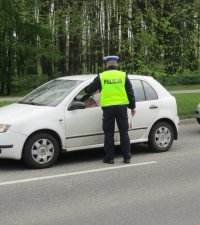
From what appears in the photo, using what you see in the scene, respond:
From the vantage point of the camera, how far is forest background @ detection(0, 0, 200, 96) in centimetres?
1673

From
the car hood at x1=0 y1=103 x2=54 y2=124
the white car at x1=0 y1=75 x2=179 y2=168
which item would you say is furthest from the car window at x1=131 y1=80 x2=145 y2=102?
the car hood at x1=0 y1=103 x2=54 y2=124

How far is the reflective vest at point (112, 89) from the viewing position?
27.3 ft

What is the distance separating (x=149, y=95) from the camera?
30.8ft

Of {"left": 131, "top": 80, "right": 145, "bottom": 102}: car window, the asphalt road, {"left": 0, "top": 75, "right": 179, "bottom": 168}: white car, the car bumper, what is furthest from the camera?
{"left": 131, "top": 80, "right": 145, "bottom": 102}: car window

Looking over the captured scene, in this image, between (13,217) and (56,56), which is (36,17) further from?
(13,217)

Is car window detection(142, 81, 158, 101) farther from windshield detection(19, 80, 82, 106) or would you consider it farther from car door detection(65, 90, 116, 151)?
windshield detection(19, 80, 82, 106)

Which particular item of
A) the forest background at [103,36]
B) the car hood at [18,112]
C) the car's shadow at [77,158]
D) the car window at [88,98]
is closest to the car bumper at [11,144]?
the car hood at [18,112]

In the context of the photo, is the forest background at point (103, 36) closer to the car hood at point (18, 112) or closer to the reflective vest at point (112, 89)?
the reflective vest at point (112, 89)

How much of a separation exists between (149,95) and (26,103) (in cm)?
219

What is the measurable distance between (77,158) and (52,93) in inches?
47.6

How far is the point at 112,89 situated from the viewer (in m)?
8.34

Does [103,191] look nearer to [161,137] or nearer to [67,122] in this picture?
[67,122]

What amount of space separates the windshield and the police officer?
0.44m

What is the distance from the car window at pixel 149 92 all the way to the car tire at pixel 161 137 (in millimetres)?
480
